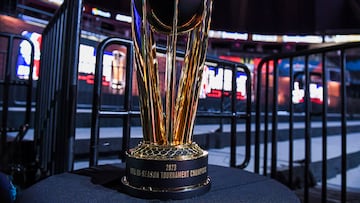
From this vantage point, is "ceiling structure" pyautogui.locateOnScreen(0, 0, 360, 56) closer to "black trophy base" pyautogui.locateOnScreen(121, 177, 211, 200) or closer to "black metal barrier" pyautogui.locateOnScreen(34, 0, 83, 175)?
"black metal barrier" pyautogui.locateOnScreen(34, 0, 83, 175)

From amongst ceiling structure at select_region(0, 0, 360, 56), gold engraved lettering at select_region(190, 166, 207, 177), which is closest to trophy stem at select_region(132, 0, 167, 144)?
gold engraved lettering at select_region(190, 166, 207, 177)

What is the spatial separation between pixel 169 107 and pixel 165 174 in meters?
0.14

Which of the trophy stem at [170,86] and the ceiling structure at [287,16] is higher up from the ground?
the ceiling structure at [287,16]

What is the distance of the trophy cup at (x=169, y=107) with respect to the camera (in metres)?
0.54

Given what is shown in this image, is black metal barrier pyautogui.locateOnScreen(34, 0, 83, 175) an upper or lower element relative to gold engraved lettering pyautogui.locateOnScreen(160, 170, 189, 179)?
upper

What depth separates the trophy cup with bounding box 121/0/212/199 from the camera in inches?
21.1

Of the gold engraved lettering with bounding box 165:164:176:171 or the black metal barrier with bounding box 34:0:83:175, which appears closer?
the gold engraved lettering with bounding box 165:164:176:171

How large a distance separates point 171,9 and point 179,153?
27 centimetres

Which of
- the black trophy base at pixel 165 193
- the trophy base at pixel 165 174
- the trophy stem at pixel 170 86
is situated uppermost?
the trophy stem at pixel 170 86

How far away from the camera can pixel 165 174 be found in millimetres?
535

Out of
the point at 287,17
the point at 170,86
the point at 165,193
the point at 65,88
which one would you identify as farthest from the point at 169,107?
the point at 287,17

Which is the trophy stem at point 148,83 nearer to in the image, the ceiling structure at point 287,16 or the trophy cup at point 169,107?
the trophy cup at point 169,107

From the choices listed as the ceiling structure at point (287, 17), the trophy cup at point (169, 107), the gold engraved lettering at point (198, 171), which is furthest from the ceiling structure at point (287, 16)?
the gold engraved lettering at point (198, 171)

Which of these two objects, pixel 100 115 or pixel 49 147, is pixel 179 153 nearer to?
pixel 100 115
